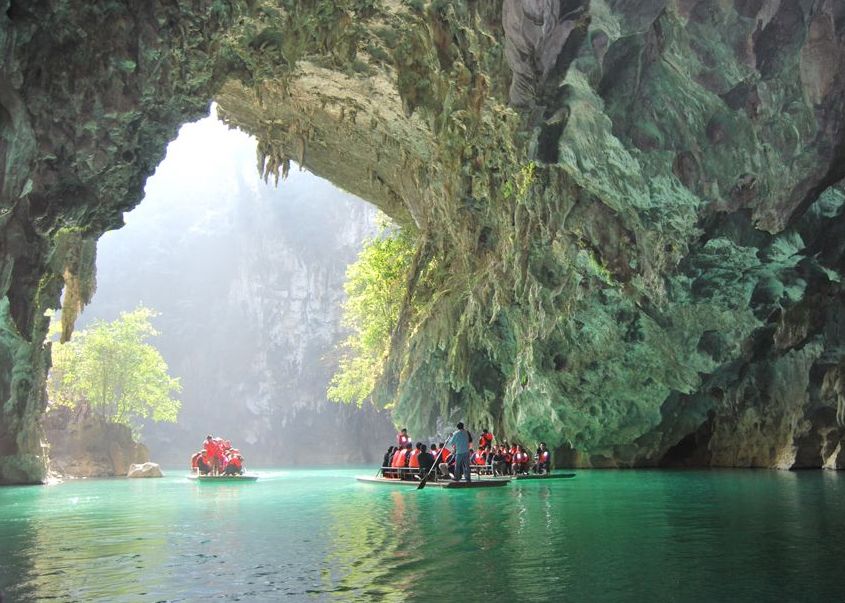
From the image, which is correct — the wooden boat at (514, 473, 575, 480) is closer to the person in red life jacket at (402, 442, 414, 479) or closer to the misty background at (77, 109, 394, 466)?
the person in red life jacket at (402, 442, 414, 479)

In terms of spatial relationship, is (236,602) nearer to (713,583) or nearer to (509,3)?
(713,583)

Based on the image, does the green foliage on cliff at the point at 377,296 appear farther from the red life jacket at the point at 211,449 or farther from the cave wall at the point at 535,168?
the red life jacket at the point at 211,449

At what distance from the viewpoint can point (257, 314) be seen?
90.2 m

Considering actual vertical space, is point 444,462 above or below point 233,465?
above

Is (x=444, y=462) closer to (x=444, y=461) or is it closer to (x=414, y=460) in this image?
(x=444, y=461)

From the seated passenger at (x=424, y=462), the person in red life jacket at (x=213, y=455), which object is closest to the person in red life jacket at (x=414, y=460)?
the seated passenger at (x=424, y=462)

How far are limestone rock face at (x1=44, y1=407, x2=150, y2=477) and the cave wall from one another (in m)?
10.4

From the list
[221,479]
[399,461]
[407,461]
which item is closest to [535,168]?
[407,461]

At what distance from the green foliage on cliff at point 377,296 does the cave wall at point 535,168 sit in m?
2.66

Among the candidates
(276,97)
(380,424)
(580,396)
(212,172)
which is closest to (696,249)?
(580,396)

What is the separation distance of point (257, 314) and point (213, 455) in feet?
225

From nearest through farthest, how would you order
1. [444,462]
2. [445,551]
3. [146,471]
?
[445,551] < [444,462] < [146,471]

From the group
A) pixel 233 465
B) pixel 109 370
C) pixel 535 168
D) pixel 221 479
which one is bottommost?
pixel 221 479

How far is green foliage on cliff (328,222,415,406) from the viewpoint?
2812 cm
